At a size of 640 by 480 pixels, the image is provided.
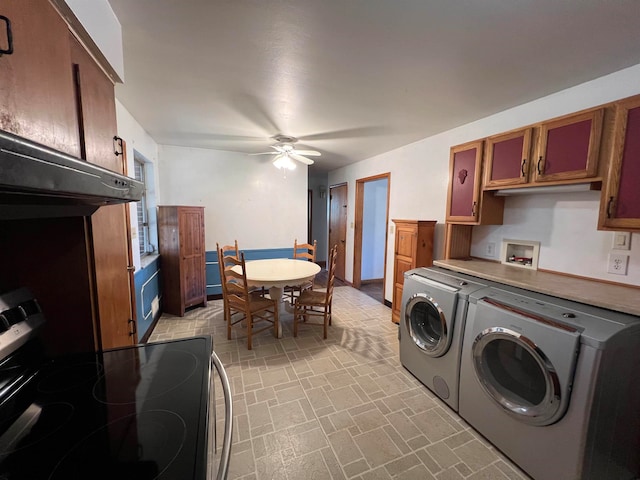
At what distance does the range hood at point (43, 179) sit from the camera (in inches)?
14.5

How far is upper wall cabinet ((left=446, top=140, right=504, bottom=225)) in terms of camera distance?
2287mm

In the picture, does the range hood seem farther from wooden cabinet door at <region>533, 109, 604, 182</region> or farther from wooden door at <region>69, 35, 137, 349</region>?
wooden cabinet door at <region>533, 109, 604, 182</region>

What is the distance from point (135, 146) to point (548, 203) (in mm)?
4006

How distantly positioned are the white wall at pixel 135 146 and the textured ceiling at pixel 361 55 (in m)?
0.13

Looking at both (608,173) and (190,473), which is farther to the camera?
(608,173)

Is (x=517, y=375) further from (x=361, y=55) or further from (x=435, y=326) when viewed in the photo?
(x=361, y=55)

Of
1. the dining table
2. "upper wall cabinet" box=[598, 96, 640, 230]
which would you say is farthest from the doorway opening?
"upper wall cabinet" box=[598, 96, 640, 230]

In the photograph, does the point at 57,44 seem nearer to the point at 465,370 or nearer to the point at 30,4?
the point at 30,4

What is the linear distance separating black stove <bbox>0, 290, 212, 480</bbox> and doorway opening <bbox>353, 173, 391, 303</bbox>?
12.9 feet

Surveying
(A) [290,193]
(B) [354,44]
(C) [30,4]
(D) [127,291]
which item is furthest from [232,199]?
(C) [30,4]

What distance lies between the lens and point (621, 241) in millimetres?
1696

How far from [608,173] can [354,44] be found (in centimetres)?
170

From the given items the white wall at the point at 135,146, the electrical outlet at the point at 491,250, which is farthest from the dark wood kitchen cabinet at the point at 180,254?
the electrical outlet at the point at 491,250

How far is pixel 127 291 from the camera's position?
1429 mm
